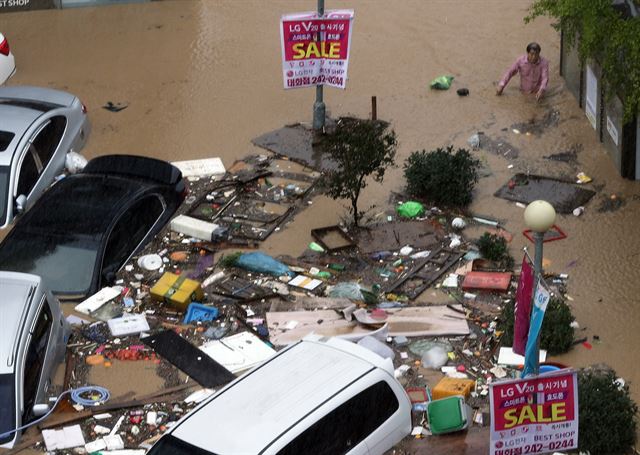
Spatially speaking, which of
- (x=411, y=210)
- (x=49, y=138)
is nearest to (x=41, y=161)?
(x=49, y=138)

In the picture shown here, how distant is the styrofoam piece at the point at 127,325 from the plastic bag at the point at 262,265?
1.70 metres

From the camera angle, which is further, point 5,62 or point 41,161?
point 5,62

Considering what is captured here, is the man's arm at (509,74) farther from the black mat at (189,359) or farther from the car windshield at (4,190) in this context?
the car windshield at (4,190)

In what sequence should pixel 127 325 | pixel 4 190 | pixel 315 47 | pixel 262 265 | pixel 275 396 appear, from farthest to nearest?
1. pixel 315 47
2. pixel 4 190
3. pixel 262 265
4. pixel 127 325
5. pixel 275 396

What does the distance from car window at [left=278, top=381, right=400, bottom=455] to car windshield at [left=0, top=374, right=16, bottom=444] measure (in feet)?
10.4

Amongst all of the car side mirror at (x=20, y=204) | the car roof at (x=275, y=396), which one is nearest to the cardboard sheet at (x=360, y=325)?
the car roof at (x=275, y=396)

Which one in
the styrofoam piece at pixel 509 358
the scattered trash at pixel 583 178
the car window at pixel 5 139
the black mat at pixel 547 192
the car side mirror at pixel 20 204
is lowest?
the styrofoam piece at pixel 509 358

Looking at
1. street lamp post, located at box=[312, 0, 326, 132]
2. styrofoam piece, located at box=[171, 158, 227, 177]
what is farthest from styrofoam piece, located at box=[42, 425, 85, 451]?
street lamp post, located at box=[312, 0, 326, 132]

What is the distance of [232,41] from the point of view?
22297mm

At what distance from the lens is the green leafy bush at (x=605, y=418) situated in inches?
438

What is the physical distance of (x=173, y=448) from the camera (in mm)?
10320

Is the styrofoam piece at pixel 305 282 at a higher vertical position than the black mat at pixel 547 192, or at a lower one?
lower

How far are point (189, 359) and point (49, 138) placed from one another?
5354mm

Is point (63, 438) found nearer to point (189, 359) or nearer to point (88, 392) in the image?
point (88, 392)
